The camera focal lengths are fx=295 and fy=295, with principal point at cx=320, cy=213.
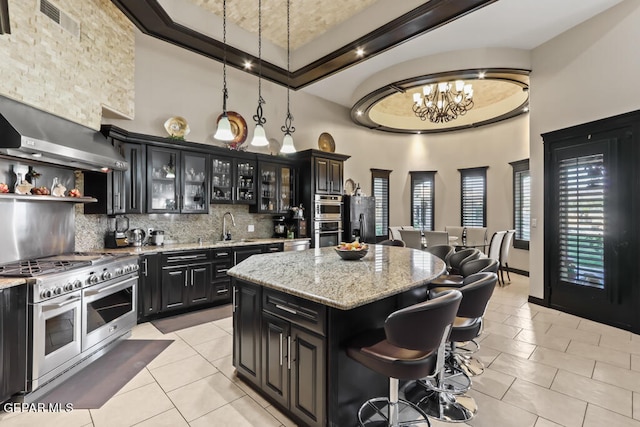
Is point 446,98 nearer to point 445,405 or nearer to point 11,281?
point 445,405

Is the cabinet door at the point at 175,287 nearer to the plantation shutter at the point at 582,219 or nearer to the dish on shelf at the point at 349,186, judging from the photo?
the dish on shelf at the point at 349,186

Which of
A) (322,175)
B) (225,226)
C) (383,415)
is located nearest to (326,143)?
(322,175)

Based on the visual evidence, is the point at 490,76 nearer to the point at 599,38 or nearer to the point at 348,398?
the point at 599,38

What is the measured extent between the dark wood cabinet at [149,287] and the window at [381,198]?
18.0 feet

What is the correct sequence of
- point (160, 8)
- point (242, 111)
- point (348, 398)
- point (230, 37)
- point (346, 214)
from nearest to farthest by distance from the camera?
point (348, 398), point (160, 8), point (230, 37), point (242, 111), point (346, 214)

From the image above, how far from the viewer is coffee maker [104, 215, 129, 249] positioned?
3.91 meters

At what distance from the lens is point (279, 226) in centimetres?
579

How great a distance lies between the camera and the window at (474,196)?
7.57 metres

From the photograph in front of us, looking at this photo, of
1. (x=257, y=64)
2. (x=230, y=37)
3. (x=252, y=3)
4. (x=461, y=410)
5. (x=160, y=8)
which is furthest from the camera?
(x=257, y=64)

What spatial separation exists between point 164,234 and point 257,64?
10.8 ft

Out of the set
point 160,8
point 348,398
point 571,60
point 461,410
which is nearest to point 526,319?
point 461,410

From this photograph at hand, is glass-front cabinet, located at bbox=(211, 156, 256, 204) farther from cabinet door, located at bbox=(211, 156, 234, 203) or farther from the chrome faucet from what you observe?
the chrome faucet

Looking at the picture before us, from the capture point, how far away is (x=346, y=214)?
649cm

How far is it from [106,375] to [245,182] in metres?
3.34
